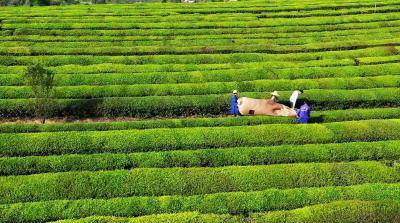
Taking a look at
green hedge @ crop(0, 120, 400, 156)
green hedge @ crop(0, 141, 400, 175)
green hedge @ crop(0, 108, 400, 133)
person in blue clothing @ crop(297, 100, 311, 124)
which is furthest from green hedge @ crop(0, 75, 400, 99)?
green hedge @ crop(0, 141, 400, 175)

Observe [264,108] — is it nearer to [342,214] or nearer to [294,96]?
[294,96]

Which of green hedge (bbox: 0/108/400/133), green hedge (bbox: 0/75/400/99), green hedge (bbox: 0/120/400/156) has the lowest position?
green hedge (bbox: 0/120/400/156)

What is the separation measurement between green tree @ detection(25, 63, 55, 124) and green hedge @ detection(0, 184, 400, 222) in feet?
29.1

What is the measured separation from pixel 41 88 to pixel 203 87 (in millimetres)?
9007

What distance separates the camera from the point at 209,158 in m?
18.0

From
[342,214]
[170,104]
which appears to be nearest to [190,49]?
[170,104]

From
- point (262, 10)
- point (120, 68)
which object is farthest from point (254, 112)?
point (262, 10)

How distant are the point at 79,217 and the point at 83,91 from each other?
40.1 feet

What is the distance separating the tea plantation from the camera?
49.3ft

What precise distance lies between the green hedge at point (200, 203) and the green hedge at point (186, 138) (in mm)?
4173

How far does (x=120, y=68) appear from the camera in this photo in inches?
1176

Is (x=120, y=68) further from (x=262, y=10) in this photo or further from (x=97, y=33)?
(x=262, y=10)

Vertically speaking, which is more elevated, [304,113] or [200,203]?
[304,113]

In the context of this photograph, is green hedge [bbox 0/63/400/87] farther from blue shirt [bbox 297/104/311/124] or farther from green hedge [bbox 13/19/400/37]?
green hedge [bbox 13/19/400/37]
